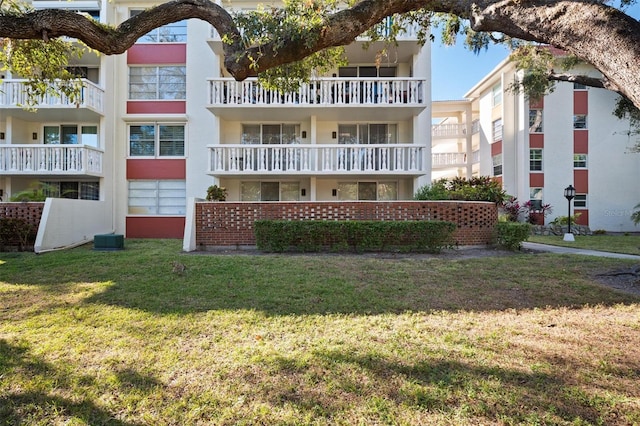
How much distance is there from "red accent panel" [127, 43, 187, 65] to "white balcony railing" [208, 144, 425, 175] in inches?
207

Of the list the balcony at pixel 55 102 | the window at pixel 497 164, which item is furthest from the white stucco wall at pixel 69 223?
the window at pixel 497 164

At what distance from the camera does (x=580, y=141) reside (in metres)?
22.0

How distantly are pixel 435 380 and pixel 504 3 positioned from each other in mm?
3854

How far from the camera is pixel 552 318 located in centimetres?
497

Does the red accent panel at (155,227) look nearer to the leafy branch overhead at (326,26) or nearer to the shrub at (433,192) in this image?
the shrub at (433,192)

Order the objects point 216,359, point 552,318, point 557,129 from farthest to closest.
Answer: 1. point 557,129
2. point 552,318
3. point 216,359

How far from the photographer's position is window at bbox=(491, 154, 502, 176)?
24031 mm

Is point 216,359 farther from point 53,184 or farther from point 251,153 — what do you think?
point 53,184

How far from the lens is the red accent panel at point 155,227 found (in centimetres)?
1600

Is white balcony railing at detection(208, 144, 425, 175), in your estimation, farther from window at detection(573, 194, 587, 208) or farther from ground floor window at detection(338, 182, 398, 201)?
window at detection(573, 194, 587, 208)

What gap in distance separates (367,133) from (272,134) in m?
4.20

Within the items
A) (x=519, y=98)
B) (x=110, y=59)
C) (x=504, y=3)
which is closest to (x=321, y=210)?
(x=504, y=3)

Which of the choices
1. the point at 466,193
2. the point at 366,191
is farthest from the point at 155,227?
the point at 466,193

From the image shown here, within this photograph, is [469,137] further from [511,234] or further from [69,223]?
[69,223]
